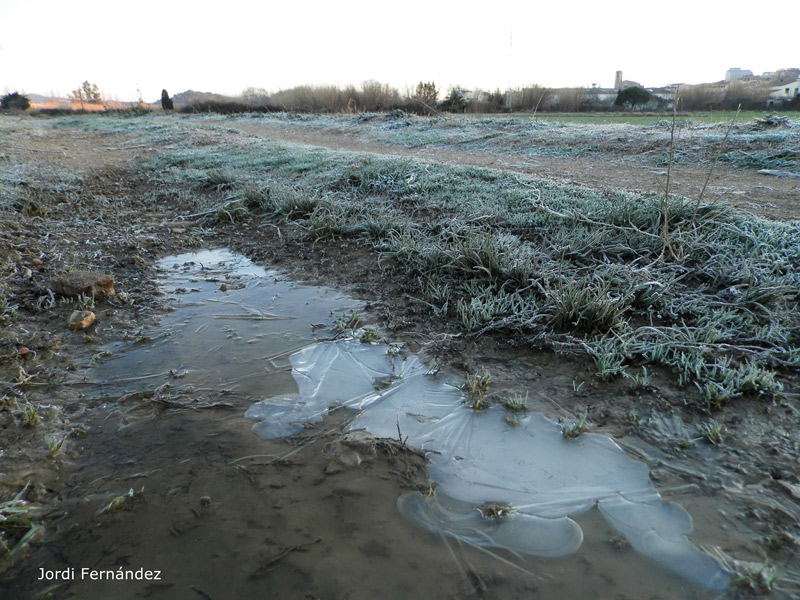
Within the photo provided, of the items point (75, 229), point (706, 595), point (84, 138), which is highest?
point (84, 138)

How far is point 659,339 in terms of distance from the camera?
2465mm

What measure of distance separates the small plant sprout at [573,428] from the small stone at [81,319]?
278 centimetres

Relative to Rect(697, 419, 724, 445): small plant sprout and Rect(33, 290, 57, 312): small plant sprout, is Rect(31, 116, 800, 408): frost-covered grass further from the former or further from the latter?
Rect(33, 290, 57, 312): small plant sprout

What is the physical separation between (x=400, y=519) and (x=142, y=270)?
10.6ft

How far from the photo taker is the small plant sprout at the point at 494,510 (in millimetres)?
1530

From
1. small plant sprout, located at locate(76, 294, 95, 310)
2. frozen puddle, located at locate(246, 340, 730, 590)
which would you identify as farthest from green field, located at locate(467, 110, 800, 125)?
small plant sprout, located at locate(76, 294, 95, 310)

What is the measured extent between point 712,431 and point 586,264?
5.74ft

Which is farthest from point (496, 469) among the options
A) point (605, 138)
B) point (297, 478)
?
point (605, 138)

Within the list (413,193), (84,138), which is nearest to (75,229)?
(413,193)

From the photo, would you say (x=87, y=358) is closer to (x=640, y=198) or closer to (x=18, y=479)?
(x=18, y=479)

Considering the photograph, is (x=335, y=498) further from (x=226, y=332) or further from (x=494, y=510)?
(x=226, y=332)

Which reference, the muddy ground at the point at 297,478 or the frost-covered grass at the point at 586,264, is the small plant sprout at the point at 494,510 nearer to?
the muddy ground at the point at 297,478

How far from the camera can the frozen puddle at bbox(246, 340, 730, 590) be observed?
1.46m

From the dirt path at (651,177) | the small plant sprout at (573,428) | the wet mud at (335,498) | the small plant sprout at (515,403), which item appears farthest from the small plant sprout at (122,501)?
the dirt path at (651,177)
